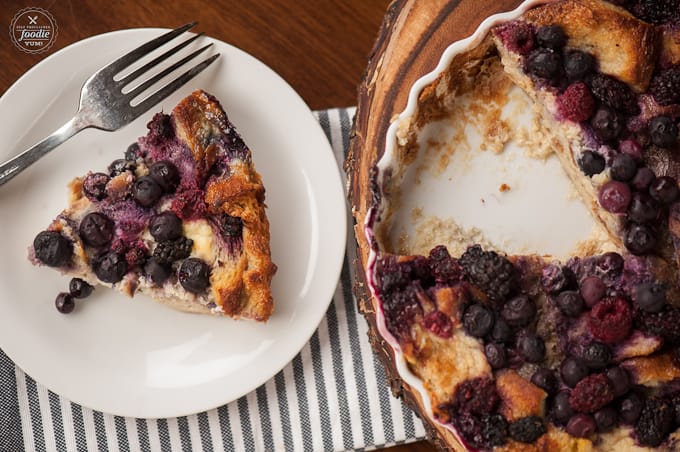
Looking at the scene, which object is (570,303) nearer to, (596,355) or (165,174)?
(596,355)

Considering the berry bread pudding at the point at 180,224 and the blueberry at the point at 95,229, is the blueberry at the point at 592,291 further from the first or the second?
the blueberry at the point at 95,229

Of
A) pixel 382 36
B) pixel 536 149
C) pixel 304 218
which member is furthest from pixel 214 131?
pixel 536 149

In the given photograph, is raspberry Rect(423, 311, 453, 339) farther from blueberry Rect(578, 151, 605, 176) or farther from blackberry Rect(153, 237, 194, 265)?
blackberry Rect(153, 237, 194, 265)

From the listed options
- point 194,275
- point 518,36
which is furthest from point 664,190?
point 194,275

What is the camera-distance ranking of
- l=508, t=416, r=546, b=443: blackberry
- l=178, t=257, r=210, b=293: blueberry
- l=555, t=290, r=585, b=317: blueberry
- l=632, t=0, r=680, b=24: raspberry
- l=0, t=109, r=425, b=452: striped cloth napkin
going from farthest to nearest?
l=0, t=109, r=425, b=452: striped cloth napkin → l=178, t=257, r=210, b=293: blueberry → l=632, t=0, r=680, b=24: raspberry → l=555, t=290, r=585, b=317: blueberry → l=508, t=416, r=546, b=443: blackberry

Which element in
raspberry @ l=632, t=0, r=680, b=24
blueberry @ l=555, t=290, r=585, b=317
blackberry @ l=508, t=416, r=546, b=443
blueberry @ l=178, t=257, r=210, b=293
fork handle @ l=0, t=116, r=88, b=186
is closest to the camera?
→ blackberry @ l=508, t=416, r=546, b=443

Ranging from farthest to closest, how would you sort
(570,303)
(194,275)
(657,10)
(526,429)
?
(194,275)
(657,10)
(570,303)
(526,429)

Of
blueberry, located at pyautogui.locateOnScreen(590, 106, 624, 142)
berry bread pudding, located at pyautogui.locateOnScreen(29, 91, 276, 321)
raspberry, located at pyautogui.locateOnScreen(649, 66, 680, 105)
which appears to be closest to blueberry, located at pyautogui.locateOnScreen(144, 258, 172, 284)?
berry bread pudding, located at pyautogui.locateOnScreen(29, 91, 276, 321)
